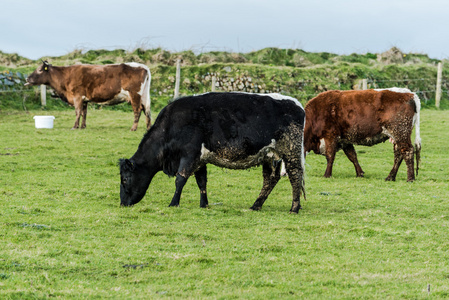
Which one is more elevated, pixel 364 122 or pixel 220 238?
pixel 364 122

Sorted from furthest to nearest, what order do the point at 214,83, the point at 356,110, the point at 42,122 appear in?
1. the point at 214,83
2. the point at 42,122
3. the point at 356,110

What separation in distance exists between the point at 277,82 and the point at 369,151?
508 inches

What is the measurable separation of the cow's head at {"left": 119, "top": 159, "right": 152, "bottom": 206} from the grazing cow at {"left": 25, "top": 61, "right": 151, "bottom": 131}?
11.4m

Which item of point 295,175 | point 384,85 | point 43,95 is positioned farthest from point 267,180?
point 384,85

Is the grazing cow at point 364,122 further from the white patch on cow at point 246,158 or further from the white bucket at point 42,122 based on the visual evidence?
the white bucket at point 42,122

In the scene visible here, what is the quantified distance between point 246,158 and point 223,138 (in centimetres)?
55

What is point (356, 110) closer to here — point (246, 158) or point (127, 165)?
point (246, 158)

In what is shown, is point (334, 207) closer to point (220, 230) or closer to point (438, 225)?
point (438, 225)

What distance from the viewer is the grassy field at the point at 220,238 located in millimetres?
6473

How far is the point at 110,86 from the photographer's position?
22500 mm

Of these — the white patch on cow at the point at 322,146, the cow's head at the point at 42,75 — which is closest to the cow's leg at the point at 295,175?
the white patch on cow at the point at 322,146

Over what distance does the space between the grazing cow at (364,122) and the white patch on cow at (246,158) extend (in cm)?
509

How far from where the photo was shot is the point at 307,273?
696 cm

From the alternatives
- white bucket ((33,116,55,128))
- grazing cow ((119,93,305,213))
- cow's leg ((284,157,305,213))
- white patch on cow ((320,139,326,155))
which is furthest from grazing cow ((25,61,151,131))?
cow's leg ((284,157,305,213))
